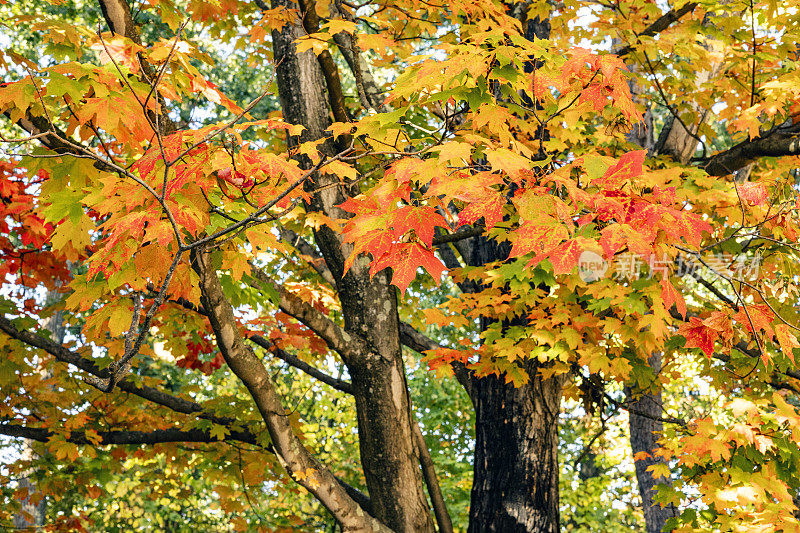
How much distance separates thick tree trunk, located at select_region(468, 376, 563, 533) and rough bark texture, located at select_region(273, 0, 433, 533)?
532 mm

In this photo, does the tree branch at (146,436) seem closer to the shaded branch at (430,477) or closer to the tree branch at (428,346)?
the shaded branch at (430,477)

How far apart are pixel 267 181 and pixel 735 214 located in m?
Result: 3.26

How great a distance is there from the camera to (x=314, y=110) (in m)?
4.60

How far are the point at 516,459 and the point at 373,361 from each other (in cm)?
137

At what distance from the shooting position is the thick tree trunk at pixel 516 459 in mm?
4398

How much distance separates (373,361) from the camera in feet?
14.0

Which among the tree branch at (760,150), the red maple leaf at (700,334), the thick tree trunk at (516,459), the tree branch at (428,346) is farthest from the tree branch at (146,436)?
the tree branch at (760,150)

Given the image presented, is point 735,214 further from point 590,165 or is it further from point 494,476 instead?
point 494,476

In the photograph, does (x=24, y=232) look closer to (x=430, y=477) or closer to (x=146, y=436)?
(x=146, y=436)

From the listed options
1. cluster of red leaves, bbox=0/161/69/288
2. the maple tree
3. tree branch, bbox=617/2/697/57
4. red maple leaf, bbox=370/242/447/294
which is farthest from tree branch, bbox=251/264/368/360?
tree branch, bbox=617/2/697/57

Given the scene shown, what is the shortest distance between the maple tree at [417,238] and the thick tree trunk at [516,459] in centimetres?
2

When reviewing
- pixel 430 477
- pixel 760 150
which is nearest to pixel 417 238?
pixel 430 477

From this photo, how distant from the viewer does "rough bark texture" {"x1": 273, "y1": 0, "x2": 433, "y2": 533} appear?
13.7ft

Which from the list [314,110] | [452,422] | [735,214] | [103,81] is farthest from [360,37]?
[452,422]
